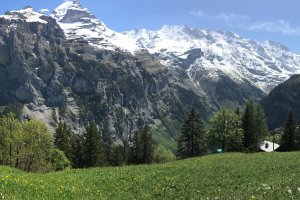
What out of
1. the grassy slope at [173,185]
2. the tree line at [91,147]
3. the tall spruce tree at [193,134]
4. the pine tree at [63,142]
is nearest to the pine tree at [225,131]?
the tall spruce tree at [193,134]

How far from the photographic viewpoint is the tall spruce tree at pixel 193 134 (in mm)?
114062

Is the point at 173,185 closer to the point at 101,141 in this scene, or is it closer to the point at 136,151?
the point at 101,141

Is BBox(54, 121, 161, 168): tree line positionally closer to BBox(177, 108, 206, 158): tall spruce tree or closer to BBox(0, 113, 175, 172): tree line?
BBox(0, 113, 175, 172): tree line

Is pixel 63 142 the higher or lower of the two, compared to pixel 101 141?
lower

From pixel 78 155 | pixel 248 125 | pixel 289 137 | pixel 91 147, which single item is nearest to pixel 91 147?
pixel 91 147

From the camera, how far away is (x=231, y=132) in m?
108

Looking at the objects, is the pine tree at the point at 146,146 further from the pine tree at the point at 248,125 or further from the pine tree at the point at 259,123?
the pine tree at the point at 259,123

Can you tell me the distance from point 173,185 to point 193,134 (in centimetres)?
8781

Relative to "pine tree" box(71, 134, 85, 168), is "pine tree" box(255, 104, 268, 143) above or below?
above

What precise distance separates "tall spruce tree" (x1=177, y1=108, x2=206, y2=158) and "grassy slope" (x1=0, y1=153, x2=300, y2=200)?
7710cm

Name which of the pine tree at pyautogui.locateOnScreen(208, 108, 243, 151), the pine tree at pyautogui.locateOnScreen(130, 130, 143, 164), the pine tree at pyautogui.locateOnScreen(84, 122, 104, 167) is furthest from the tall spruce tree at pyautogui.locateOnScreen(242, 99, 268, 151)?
the pine tree at pyautogui.locateOnScreen(84, 122, 104, 167)

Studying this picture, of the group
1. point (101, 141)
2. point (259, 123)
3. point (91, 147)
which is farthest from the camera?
point (259, 123)

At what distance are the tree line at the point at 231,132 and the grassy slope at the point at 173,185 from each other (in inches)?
2893

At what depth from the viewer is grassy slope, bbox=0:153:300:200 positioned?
21875mm
